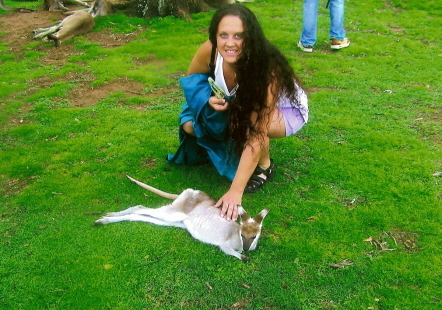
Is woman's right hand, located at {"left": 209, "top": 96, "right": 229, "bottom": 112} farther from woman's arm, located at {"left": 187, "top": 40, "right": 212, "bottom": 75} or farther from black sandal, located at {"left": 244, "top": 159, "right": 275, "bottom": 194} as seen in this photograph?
black sandal, located at {"left": 244, "top": 159, "right": 275, "bottom": 194}

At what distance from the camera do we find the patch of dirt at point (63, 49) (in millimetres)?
5609

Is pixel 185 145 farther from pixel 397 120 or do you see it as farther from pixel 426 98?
pixel 426 98

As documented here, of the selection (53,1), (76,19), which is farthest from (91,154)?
(53,1)

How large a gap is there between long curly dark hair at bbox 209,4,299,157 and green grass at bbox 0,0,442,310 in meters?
0.64

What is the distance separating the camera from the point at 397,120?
4.73 m

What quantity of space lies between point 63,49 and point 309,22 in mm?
3751

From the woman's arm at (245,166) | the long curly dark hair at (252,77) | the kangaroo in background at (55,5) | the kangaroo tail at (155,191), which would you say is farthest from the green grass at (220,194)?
the kangaroo in background at (55,5)

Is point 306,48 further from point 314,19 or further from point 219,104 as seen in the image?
Answer: point 219,104

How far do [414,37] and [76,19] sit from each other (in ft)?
17.9

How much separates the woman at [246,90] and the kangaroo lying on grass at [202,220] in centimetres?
10

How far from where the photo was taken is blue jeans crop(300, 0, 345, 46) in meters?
6.67

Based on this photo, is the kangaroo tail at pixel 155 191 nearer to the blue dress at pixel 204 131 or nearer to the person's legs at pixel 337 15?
the blue dress at pixel 204 131

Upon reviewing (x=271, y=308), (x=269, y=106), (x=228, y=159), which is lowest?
(x=271, y=308)

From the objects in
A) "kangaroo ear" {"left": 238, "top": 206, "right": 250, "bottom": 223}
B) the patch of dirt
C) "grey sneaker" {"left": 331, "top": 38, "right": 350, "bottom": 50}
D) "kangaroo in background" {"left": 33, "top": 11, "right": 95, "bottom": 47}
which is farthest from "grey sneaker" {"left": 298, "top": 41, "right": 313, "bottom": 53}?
"kangaroo ear" {"left": 238, "top": 206, "right": 250, "bottom": 223}
